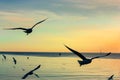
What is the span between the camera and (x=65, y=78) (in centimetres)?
4950

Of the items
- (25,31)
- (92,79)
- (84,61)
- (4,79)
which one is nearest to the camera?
(84,61)

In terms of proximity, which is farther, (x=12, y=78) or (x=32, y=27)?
(x=12, y=78)

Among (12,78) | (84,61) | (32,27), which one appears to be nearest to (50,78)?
(12,78)

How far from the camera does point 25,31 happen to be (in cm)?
2684

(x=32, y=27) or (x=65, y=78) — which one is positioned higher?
(x=32, y=27)

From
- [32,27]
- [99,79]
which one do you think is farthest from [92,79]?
[32,27]

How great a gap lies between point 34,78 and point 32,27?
69.4ft

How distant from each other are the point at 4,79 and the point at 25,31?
1951 cm

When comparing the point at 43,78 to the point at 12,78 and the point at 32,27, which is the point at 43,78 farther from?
the point at 32,27

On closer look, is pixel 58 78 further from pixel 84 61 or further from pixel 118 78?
pixel 84 61

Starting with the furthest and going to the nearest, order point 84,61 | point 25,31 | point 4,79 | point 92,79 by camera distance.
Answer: point 92,79 → point 4,79 → point 25,31 → point 84,61

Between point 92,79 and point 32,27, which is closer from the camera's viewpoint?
point 32,27

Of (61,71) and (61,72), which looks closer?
(61,72)

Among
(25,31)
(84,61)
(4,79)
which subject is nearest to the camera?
(84,61)
